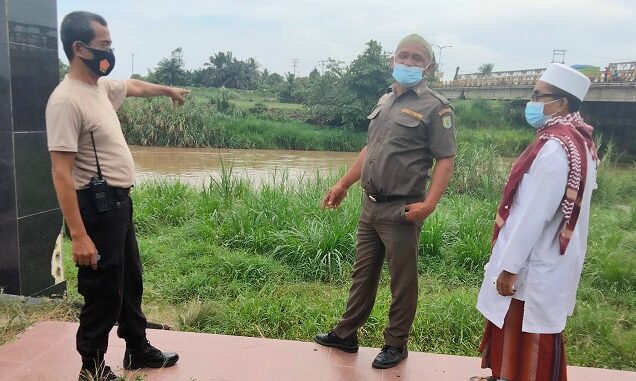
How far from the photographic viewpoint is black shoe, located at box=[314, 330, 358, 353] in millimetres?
2930

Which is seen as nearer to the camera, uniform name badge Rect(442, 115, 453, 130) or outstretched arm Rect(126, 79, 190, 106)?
uniform name badge Rect(442, 115, 453, 130)

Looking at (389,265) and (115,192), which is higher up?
(115,192)

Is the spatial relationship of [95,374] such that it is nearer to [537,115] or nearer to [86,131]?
[86,131]

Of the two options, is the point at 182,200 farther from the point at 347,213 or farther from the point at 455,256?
the point at 455,256

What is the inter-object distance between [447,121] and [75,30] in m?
1.71

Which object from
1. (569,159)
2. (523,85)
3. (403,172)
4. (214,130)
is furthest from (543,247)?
(523,85)

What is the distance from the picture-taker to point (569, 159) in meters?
2.00

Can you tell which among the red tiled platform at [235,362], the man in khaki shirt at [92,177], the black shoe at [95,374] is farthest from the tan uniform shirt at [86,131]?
the red tiled platform at [235,362]

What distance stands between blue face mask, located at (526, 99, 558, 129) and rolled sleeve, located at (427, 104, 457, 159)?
404 millimetres

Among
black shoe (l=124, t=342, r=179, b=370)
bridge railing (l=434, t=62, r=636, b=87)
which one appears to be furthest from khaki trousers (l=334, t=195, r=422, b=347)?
bridge railing (l=434, t=62, r=636, b=87)

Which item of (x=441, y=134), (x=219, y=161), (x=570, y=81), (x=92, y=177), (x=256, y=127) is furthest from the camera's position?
(x=256, y=127)

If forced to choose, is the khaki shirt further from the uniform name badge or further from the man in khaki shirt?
the man in khaki shirt

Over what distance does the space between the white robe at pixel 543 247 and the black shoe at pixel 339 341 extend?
96 cm

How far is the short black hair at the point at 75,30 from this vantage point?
215cm
